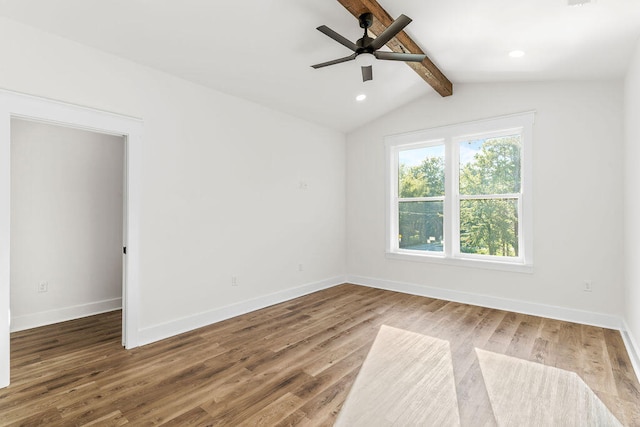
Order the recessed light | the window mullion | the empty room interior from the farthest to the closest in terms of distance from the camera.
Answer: the window mullion
the empty room interior
the recessed light

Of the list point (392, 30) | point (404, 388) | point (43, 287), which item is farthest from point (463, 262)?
point (43, 287)

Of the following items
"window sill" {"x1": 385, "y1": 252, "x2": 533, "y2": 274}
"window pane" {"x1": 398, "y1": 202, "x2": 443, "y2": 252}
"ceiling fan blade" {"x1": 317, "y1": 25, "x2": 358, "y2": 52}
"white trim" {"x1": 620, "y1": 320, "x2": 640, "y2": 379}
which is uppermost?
"ceiling fan blade" {"x1": 317, "y1": 25, "x2": 358, "y2": 52}

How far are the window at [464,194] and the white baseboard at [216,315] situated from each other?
179 cm

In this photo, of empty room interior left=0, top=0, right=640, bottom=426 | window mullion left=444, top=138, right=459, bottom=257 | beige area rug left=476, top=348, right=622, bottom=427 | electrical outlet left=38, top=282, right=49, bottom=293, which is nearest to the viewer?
beige area rug left=476, top=348, right=622, bottom=427

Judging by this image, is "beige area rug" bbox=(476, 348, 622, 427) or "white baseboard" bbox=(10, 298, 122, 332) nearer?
"beige area rug" bbox=(476, 348, 622, 427)

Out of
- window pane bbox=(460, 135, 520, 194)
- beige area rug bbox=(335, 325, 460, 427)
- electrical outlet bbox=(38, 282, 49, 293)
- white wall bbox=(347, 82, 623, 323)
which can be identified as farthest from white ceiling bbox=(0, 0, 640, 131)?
beige area rug bbox=(335, 325, 460, 427)

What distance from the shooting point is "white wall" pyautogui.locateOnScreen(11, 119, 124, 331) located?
3.66 m

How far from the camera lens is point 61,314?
3.92 meters

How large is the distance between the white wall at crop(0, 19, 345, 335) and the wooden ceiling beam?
6.36 ft

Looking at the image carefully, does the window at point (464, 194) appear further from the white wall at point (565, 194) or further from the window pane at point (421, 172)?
the white wall at point (565, 194)

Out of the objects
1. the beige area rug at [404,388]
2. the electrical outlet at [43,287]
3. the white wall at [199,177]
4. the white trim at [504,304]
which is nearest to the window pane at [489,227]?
the white trim at [504,304]

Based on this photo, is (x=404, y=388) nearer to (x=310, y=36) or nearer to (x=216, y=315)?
(x=216, y=315)

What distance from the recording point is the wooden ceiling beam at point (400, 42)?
270cm

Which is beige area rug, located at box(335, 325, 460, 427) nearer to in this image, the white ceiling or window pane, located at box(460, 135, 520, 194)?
window pane, located at box(460, 135, 520, 194)
